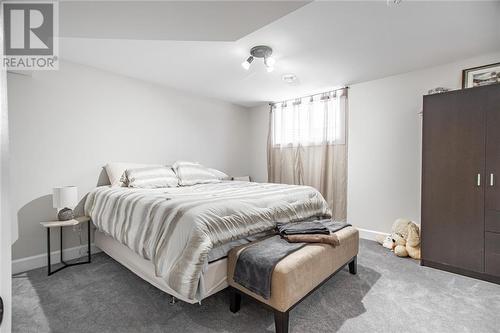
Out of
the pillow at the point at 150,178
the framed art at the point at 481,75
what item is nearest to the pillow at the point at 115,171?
the pillow at the point at 150,178

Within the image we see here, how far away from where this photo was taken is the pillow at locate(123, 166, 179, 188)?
283 centimetres

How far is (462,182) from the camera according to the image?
241 cm

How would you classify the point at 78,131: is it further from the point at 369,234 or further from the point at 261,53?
the point at 369,234

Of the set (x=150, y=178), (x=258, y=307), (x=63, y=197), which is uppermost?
(x=150, y=178)

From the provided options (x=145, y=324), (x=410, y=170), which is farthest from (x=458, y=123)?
(x=145, y=324)

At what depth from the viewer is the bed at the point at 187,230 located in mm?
1572

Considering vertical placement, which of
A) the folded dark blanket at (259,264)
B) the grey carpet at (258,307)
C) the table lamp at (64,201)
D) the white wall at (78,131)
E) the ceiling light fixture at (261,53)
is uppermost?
the ceiling light fixture at (261,53)

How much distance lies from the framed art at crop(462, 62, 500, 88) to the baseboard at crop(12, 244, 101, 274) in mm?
4969

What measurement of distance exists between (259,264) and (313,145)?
2968 mm

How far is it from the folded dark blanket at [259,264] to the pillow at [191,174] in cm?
177

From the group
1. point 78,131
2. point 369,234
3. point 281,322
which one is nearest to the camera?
point 281,322

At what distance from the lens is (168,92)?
3768 mm

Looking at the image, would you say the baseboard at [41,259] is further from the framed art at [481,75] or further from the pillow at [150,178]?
the framed art at [481,75]

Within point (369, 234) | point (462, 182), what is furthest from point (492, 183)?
point (369, 234)
